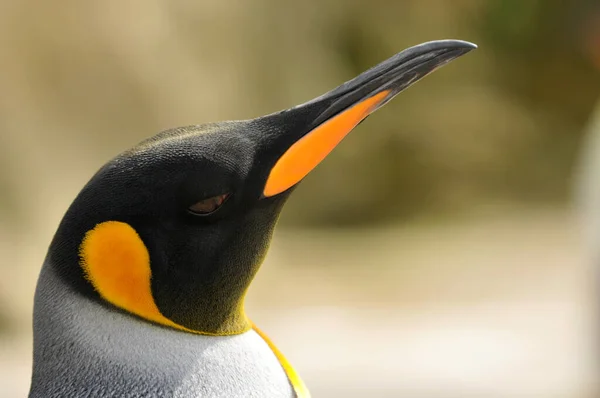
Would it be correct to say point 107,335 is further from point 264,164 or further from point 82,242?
point 264,164

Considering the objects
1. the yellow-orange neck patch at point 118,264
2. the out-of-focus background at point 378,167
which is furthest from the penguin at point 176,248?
the out-of-focus background at point 378,167

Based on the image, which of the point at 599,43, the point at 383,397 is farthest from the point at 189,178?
the point at 599,43

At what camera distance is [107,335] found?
67cm

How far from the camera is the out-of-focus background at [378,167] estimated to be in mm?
3006

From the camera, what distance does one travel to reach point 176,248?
2.19 feet

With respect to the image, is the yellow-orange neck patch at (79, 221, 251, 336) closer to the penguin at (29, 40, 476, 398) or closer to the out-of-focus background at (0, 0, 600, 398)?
the penguin at (29, 40, 476, 398)

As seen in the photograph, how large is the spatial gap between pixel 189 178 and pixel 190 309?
14 centimetres

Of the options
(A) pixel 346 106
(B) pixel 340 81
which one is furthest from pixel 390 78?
(B) pixel 340 81

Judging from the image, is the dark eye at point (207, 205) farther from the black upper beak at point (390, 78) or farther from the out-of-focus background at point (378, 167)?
the out-of-focus background at point (378, 167)

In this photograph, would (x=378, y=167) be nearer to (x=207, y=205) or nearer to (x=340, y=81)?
(x=340, y=81)

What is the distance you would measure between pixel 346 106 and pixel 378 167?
15.1 feet

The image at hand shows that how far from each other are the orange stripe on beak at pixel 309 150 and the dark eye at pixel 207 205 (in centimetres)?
5

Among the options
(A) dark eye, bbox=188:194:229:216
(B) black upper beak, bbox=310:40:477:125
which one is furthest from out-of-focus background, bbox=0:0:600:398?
(A) dark eye, bbox=188:194:229:216

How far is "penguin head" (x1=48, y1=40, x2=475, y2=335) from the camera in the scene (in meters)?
0.65
